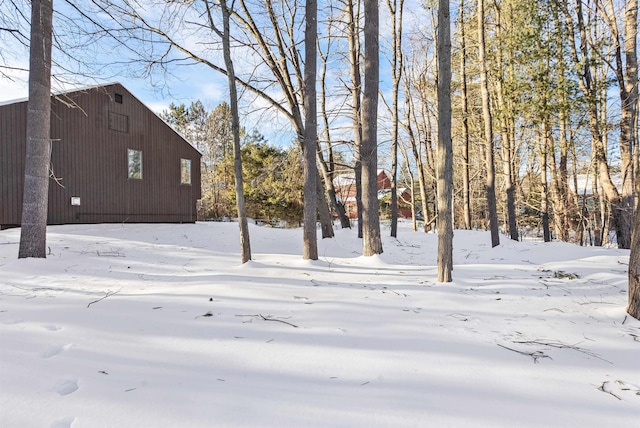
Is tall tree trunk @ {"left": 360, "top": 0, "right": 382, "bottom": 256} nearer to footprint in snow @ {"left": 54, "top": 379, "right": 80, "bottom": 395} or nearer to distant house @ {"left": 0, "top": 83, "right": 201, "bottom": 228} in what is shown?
footprint in snow @ {"left": 54, "top": 379, "right": 80, "bottom": 395}

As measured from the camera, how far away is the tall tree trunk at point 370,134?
630 cm

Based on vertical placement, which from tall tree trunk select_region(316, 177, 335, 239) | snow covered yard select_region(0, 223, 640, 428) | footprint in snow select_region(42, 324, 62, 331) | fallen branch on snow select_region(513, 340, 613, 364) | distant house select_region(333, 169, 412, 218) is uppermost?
Answer: distant house select_region(333, 169, 412, 218)

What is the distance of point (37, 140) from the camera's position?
16.7 feet

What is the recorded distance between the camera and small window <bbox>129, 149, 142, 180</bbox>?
1237cm

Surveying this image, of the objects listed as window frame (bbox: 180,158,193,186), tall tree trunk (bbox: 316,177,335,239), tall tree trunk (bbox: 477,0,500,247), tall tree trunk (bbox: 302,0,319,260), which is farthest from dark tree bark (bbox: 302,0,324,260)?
window frame (bbox: 180,158,193,186)

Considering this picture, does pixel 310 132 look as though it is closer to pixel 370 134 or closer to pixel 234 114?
pixel 234 114

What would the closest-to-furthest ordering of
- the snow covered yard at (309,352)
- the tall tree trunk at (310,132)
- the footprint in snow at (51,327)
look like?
the snow covered yard at (309,352), the footprint in snow at (51,327), the tall tree trunk at (310,132)

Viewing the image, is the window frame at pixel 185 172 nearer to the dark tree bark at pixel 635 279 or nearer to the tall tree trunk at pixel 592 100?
the dark tree bark at pixel 635 279

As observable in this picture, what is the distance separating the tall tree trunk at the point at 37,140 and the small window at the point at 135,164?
7.65 metres

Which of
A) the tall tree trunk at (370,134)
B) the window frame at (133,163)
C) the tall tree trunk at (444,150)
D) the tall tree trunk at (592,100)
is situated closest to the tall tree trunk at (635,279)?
the tall tree trunk at (444,150)

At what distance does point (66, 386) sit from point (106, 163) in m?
12.2

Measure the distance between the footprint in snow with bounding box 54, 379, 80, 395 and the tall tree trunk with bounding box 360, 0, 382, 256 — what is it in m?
5.12

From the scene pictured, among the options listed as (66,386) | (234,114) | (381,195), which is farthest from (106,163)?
(381,195)

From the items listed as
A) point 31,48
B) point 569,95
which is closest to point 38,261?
point 31,48
